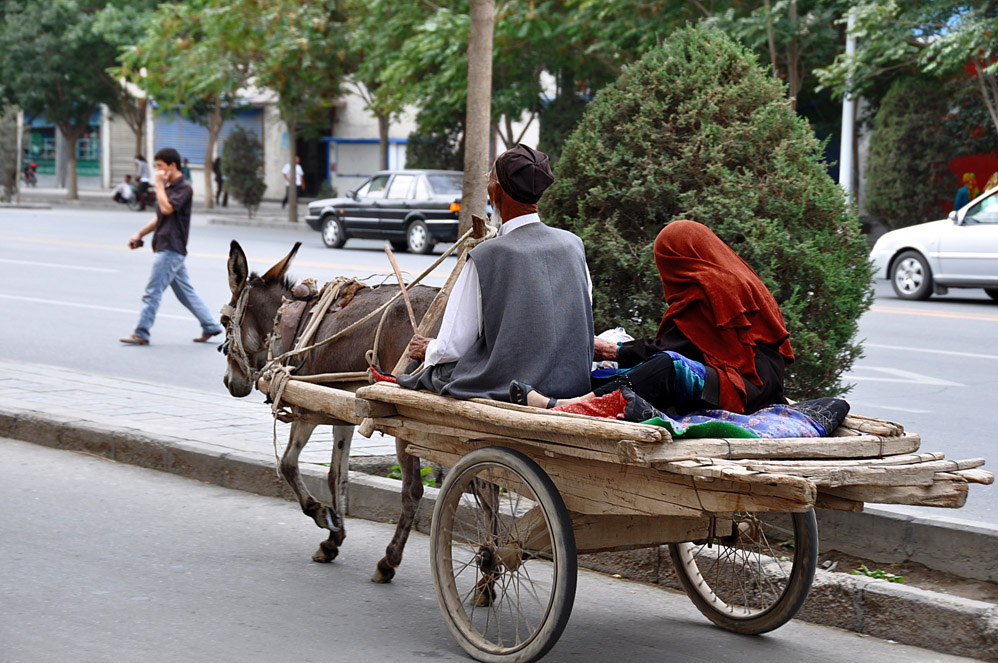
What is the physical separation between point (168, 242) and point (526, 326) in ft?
27.0

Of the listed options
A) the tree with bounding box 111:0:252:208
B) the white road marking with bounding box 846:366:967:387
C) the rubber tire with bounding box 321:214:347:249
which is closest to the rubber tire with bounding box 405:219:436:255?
the rubber tire with bounding box 321:214:347:249

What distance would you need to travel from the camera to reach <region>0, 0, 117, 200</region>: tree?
133 ft

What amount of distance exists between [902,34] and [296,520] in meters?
17.5

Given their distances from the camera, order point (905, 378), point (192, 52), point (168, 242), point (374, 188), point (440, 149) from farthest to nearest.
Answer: point (440, 149)
point (192, 52)
point (374, 188)
point (168, 242)
point (905, 378)

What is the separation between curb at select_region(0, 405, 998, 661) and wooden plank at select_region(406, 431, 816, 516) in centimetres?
131

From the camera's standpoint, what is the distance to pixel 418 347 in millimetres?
4508

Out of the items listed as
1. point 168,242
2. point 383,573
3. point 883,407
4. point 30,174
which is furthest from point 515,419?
point 30,174

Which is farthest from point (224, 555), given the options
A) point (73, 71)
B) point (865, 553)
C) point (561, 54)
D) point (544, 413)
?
point (73, 71)

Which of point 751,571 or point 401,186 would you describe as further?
point 401,186

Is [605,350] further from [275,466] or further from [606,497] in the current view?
[275,466]

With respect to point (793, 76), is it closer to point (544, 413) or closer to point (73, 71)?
point (544, 413)

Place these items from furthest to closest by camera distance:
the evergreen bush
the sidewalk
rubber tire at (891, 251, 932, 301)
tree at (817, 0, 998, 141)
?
the evergreen bush → tree at (817, 0, 998, 141) → rubber tire at (891, 251, 932, 301) → the sidewalk

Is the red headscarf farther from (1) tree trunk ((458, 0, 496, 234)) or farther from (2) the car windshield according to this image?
(2) the car windshield

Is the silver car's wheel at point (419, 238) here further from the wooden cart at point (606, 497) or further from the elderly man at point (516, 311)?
the elderly man at point (516, 311)
